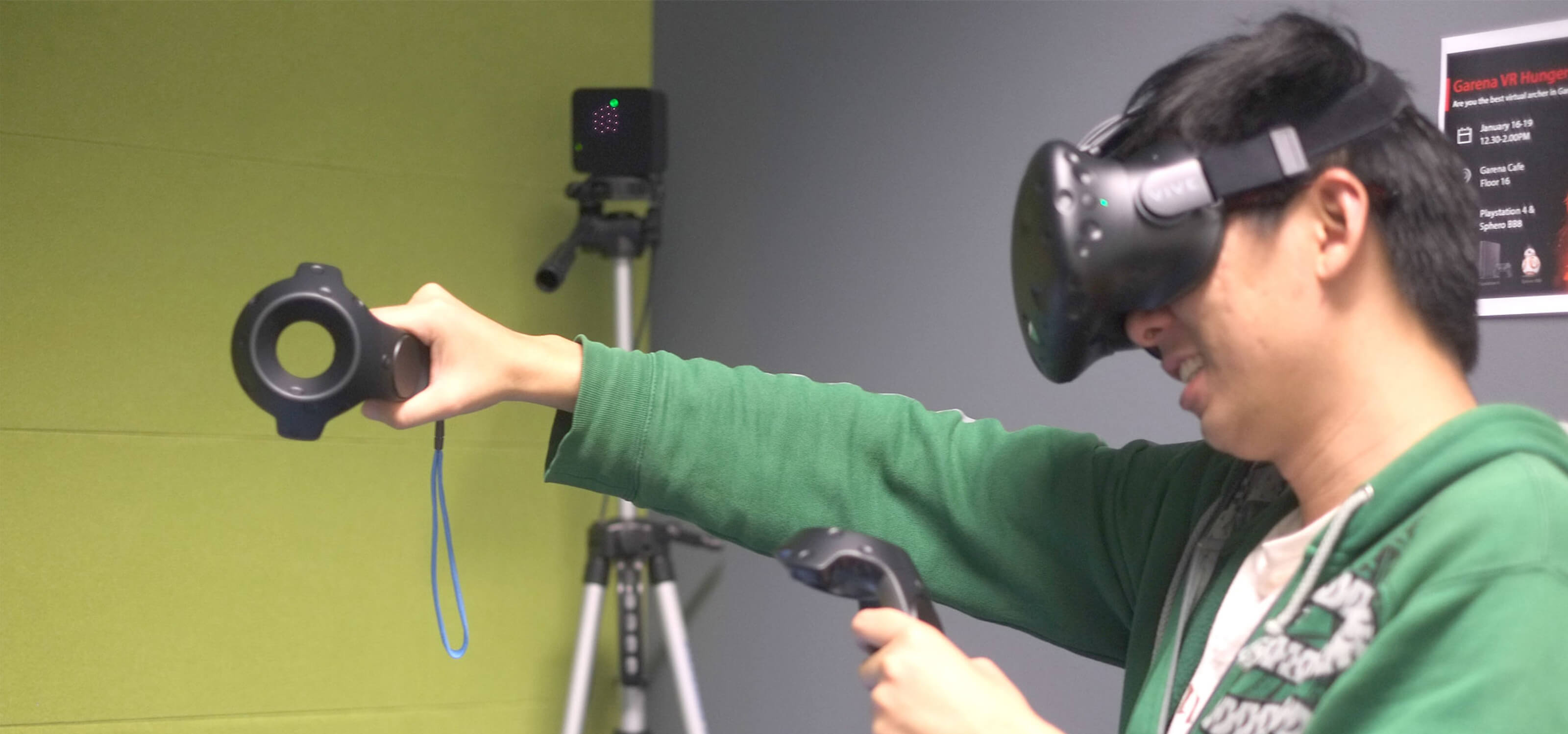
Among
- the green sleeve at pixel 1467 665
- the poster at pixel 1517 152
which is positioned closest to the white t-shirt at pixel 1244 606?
the green sleeve at pixel 1467 665

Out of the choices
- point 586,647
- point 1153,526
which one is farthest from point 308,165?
point 1153,526

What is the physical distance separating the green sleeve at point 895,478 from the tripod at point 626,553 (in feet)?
4.61

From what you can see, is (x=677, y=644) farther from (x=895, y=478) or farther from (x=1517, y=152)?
(x=1517, y=152)

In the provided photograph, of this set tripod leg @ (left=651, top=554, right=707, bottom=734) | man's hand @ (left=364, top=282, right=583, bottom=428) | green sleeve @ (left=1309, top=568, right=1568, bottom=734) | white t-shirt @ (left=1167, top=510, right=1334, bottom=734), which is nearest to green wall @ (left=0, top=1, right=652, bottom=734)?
tripod leg @ (left=651, top=554, right=707, bottom=734)

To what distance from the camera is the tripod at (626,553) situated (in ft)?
8.27

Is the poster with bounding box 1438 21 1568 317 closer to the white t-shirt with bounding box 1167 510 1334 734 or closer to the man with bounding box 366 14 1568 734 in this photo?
the man with bounding box 366 14 1568 734

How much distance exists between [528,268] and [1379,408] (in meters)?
2.22

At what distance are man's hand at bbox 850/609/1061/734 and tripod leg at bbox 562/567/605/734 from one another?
5.82ft

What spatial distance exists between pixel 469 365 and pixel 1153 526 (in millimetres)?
574

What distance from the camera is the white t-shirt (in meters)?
0.87

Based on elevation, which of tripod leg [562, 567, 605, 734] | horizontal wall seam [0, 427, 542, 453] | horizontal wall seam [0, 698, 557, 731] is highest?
horizontal wall seam [0, 427, 542, 453]

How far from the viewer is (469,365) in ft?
3.32

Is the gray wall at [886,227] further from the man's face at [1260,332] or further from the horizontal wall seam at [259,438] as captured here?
the man's face at [1260,332]

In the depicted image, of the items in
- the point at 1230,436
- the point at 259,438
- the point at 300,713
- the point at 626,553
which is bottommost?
the point at 300,713
